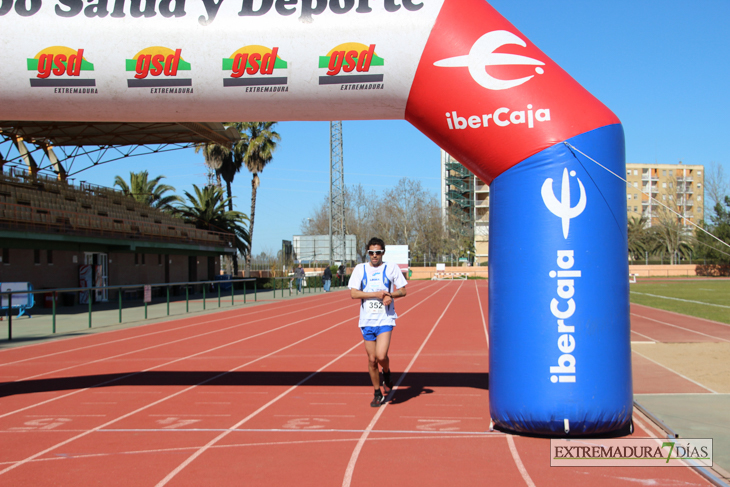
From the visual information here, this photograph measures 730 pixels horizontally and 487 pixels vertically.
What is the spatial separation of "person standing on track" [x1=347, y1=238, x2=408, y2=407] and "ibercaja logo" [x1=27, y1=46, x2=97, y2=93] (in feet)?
11.5

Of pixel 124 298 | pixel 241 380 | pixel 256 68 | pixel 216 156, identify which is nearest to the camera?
pixel 256 68

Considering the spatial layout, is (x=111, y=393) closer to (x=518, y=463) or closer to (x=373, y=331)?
(x=373, y=331)

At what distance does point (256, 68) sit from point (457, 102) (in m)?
2.10

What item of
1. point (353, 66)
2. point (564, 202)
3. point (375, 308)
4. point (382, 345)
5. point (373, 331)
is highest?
point (353, 66)

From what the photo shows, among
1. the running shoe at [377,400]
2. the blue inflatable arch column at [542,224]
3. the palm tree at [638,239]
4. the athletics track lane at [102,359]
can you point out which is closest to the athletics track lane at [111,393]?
the athletics track lane at [102,359]

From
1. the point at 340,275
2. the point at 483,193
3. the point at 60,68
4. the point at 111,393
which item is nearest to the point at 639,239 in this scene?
the point at 483,193

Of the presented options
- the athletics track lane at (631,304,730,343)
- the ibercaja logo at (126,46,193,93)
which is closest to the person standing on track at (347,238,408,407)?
the ibercaja logo at (126,46,193,93)

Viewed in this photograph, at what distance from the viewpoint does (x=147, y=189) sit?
146 ft

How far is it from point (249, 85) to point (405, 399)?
393 centimetres

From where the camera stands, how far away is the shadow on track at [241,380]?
7.76m

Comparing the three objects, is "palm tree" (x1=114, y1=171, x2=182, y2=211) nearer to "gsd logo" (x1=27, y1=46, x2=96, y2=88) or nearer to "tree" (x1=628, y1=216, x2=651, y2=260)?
"gsd logo" (x1=27, y1=46, x2=96, y2=88)

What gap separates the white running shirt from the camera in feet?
21.1

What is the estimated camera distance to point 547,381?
5.12 meters

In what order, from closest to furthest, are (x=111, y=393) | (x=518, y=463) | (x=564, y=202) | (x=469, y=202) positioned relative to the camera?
(x=518, y=463), (x=564, y=202), (x=111, y=393), (x=469, y=202)
